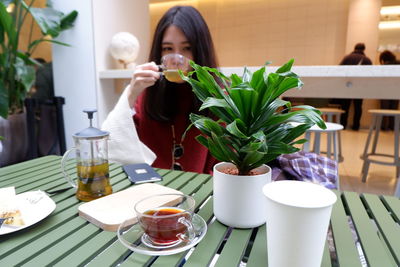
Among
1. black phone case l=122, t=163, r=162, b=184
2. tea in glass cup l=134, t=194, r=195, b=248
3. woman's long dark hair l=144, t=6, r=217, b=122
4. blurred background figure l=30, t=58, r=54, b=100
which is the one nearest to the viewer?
tea in glass cup l=134, t=194, r=195, b=248

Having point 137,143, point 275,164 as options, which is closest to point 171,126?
point 137,143

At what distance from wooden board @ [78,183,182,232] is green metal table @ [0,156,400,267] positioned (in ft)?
0.05

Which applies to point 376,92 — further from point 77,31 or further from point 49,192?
point 77,31

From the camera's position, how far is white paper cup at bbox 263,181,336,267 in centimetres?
37

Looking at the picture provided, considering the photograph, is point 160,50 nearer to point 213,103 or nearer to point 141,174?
point 141,174

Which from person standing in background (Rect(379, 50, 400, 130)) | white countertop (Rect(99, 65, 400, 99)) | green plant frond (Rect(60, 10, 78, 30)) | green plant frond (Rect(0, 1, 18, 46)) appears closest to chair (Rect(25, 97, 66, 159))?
A: green plant frond (Rect(0, 1, 18, 46))

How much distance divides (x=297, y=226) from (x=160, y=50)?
42.9 inches

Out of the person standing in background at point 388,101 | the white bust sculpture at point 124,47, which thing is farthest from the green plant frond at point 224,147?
the person standing in background at point 388,101

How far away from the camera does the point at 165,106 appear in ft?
4.37

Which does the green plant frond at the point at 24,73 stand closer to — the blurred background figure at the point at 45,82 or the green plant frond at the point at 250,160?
the blurred background figure at the point at 45,82

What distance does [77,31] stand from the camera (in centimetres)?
223

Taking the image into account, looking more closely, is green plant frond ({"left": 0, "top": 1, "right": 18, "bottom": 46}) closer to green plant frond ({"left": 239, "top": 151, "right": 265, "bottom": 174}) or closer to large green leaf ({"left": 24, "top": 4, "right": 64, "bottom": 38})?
large green leaf ({"left": 24, "top": 4, "right": 64, "bottom": 38})

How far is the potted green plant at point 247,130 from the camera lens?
1.64ft

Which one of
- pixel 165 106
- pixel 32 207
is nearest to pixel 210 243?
pixel 32 207
